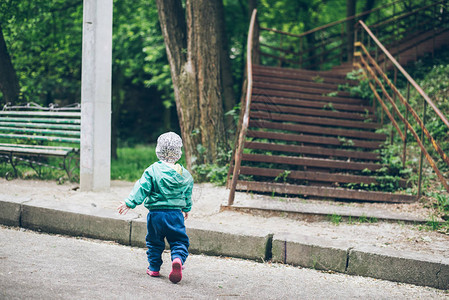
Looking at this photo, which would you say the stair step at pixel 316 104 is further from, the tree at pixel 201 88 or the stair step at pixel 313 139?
the stair step at pixel 313 139

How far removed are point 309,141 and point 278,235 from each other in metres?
3.70

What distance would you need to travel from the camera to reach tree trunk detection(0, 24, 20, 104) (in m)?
9.94

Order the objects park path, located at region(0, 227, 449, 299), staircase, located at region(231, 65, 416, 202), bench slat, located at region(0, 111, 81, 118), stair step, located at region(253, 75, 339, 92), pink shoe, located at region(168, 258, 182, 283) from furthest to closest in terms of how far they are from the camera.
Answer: stair step, located at region(253, 75, 339, 92), bench slat, located at region(0, 111, 81, 118), staircase, located at region(231, 65, 416, 202), pink shoe, located at region(168, 258, 182, 283), park path, located at region(0, 227, 449, 299)

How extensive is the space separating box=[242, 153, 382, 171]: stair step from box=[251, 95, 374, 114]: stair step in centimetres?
179

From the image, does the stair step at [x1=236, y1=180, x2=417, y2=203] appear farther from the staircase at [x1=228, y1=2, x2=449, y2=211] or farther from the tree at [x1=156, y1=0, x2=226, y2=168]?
the tree at [x1=156, y1=0, x2=226, y2=168]

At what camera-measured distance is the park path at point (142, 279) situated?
10.9 ft

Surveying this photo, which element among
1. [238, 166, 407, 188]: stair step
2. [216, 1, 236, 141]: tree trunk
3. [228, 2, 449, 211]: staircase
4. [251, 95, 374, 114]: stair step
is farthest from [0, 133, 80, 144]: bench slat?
[216, 1, 236, 141]: tree trunk

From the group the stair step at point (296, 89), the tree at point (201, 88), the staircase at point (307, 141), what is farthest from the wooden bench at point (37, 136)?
the stair step at point (296, 89)

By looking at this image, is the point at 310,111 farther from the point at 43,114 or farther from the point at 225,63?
the point at 43,114

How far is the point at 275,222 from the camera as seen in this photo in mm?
5535

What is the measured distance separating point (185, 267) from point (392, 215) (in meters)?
3.03

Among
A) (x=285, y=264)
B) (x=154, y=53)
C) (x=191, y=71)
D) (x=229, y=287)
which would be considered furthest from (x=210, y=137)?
(x=154, y=53)

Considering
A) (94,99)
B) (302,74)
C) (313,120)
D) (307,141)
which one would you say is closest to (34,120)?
(94,99)

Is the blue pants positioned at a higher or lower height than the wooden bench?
lower
